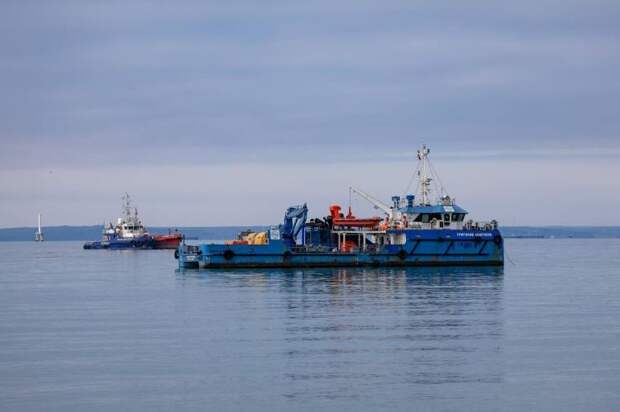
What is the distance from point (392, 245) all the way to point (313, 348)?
43713mm

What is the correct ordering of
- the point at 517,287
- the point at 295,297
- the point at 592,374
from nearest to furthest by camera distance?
the point at 592,374 → the point at 295,297 → the point at 517,287

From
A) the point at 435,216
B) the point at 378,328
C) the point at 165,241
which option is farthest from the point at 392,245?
the point at 165,241

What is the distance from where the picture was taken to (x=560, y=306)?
174ft

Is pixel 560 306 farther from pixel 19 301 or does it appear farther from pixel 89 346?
pixel 19 301

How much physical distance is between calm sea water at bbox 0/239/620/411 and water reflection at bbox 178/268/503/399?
0.35ft

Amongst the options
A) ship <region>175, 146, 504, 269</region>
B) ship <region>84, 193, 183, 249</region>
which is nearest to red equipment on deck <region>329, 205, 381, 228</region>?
ship <region>175, 146, 504, 269</region>

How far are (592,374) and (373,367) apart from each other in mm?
6852

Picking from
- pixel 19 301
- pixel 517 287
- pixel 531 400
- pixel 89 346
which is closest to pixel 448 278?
pixel 517 287

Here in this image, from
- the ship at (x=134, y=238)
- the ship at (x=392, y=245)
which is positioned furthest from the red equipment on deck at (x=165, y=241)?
the ship at (x=392, y=245)

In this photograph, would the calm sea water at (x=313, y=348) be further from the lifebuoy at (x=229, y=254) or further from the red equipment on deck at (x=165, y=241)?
the red equipment on deck at (x=165, y=241)

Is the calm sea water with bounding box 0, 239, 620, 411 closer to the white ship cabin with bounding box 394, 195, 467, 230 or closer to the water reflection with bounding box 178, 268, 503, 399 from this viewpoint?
the water reflection with bounding box 178, 268, 503, 399

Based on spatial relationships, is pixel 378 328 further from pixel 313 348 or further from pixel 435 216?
pixel 435 216

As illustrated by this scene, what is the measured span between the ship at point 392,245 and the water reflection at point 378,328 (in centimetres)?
409

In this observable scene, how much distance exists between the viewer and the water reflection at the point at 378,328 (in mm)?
30984
